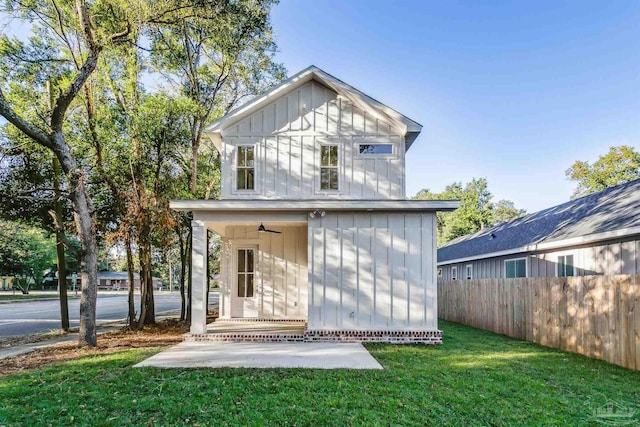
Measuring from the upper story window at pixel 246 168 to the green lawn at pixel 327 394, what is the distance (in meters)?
4.79

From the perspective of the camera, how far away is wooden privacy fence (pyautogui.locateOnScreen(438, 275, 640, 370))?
659 centimetres

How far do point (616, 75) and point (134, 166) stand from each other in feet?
72.6

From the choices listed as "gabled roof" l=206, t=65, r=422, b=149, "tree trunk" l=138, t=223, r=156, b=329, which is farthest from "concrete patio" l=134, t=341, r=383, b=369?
"gabled roof" l=206, t=65, r=422, b=149

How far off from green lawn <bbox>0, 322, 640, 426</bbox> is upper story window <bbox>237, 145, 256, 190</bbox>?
15.7 feet

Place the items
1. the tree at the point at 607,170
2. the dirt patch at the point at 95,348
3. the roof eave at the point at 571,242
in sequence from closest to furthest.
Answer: the dirt patch at the point at 95,348
the roof eave at the point at 571,242
the tree at the point at 607,170

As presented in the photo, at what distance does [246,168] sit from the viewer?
9938 mm

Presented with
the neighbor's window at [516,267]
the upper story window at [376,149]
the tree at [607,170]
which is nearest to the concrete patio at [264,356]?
the upper story window at [376,149]

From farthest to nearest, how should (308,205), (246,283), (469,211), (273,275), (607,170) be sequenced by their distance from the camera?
(469,211) < (607,170) < (246,283) < (273,275) < (308,205)

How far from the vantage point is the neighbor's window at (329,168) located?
32.3 feet

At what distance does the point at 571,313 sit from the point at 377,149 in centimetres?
578

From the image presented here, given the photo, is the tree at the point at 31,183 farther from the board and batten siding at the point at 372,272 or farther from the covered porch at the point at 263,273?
the board and batten siding at the point at 372,272

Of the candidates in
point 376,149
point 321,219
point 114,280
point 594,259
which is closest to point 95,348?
point 321,219

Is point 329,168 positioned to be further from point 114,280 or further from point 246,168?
point 114,280

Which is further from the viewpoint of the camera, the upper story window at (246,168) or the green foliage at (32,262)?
the green foliage at (32,262)
